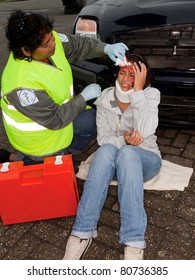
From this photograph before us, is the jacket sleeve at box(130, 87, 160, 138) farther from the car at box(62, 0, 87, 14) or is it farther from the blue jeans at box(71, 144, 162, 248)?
the car at box(62, 0, 87, 14)

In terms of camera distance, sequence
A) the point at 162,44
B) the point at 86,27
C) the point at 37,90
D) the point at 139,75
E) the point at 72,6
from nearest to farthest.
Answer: the point at 37,90
the point at 139,75
the point at 162,44
the point at 86,27
the point at 72,6

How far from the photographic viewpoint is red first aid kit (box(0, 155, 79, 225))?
205 cm

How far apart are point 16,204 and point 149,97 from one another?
1.23m

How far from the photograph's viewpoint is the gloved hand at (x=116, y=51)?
93.7 inches

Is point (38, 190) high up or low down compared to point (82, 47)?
down

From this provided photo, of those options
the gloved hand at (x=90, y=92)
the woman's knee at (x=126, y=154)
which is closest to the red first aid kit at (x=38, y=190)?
the woman's knee at (x=126, y=154)

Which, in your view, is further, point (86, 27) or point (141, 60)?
point (86, 27)

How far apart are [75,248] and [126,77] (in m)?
1.22

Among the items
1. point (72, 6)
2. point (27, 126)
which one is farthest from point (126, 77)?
point (72, 6)

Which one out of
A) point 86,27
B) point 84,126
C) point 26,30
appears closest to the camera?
point 26,30

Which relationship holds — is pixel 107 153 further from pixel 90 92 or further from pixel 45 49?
pixel 45 49

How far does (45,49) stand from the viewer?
2.03 metres

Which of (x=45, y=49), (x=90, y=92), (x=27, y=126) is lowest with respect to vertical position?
(x=27, y=126)

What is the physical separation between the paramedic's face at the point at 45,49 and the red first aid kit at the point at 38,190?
2.28 feet
